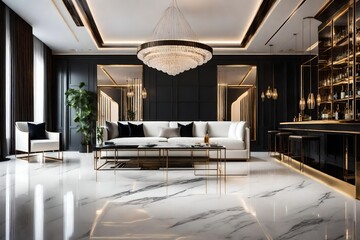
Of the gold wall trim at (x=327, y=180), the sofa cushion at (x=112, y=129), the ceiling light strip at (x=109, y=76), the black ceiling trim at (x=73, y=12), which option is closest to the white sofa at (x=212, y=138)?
the sofa cushion at (x=112, y=129)

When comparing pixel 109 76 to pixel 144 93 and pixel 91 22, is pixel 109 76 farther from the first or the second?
pixel 91 22

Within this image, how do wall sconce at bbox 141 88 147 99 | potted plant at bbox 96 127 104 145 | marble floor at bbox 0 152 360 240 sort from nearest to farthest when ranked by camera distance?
marble floor at bbox 0 152 360 240, potted plant at bbox 96 127 104 145, wall sconce at bbox 141 88 147 99

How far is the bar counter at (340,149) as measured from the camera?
3.11 metres

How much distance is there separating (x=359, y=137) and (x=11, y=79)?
6.12m

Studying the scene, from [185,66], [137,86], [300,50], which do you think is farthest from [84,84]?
[300,50]

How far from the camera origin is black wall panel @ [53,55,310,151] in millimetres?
8328

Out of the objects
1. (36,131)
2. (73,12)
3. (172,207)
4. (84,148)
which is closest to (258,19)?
(73,12)

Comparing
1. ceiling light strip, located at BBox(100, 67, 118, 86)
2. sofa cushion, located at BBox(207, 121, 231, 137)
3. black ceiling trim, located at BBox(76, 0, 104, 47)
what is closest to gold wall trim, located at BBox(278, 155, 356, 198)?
sofa cushion, located at BBox(207, 121, 231, 137)

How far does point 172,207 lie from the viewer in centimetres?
262

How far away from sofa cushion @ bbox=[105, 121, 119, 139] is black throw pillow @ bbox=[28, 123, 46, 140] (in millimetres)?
1283

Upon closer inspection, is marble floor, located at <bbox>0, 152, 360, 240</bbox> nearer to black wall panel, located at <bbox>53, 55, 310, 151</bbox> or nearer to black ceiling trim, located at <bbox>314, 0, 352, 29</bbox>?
black ceiling trim, located at <bbox>314, 0, 352, 29</bbox>

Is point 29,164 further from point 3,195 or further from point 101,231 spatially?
point 101,231

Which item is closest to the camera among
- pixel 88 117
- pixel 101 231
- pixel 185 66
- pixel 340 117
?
pixel 101 231

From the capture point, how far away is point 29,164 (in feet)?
17.5
